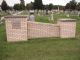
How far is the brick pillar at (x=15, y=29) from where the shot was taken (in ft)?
48.8

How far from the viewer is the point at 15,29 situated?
14.9 metres

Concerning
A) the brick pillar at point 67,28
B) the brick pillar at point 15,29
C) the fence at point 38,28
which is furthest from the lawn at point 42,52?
the brick pillar at point 67,28

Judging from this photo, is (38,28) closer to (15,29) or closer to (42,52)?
(15,29)

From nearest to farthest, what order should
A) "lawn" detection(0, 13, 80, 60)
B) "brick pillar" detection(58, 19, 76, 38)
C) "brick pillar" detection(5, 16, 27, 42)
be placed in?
"lawn" detection(0, 13, 80, 60) → "brick pillar" detection(5, 16, 27, 42) → "brick pillar" detection(58, 19, 76, 38)

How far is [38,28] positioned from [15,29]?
1556 mm

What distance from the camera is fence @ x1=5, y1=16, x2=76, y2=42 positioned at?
14.9 m

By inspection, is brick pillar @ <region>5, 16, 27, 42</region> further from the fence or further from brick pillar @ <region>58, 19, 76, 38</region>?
brick pillar @ <region>58, 19, 76, 38</region>

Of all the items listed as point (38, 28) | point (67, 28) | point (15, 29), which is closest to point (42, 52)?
point (15, 29)

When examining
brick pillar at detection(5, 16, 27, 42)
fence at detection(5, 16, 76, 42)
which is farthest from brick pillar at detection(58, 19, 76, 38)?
brick pillar at detection(5, 16, 27, 42)

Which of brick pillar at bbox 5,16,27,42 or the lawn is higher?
brick pillar at bbox 5,16,27,42

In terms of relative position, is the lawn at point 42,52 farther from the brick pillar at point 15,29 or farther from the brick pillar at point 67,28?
the brick pillar at point 67,28

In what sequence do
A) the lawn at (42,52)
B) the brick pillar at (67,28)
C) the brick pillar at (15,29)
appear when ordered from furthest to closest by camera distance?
the brick pillar at (67,28)
the brick pillar at (15,29)
the lawn at (42,52)

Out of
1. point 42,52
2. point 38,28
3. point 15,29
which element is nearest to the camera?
point 42,52

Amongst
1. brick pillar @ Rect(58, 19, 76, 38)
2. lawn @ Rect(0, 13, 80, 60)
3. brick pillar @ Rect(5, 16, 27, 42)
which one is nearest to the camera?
lawn @ Rect(0, 13, 80, 60)
